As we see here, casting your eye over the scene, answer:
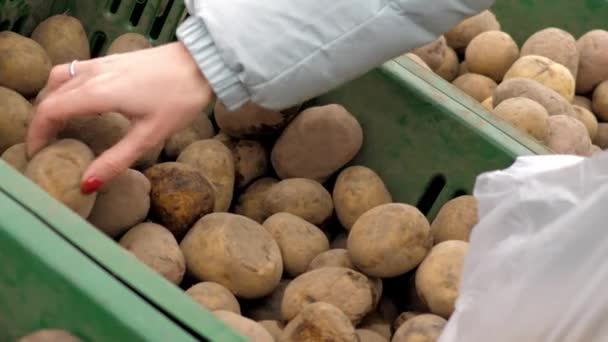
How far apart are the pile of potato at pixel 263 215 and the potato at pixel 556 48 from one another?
56cm

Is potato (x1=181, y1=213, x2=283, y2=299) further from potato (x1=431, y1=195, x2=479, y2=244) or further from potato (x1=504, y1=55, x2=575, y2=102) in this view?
potato (x1=504, y1=55, x2=575, y2=102)

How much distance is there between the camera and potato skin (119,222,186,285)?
2.90 feet

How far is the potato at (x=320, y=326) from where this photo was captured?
82 centimetres

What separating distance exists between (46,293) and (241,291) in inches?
12.7

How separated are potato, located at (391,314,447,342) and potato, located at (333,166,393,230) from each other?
21cm

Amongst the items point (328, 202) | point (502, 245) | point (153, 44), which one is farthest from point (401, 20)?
point (153, 44)

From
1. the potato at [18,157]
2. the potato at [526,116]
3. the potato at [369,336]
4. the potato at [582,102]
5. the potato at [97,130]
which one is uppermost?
the potato at [97,130]

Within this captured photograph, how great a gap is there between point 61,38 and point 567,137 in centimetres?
71

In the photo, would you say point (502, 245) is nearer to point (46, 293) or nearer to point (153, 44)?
point (46, 293)

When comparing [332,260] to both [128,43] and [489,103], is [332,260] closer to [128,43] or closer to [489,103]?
[128,43]

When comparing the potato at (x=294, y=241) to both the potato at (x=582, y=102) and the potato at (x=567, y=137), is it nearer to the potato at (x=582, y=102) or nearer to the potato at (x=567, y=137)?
the potato at (x=567, y=137)

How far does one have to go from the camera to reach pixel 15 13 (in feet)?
3.77

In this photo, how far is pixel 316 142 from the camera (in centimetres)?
110

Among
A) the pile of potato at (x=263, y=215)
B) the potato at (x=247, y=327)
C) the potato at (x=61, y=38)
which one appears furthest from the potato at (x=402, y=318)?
the potato at (x=61, y=38)
